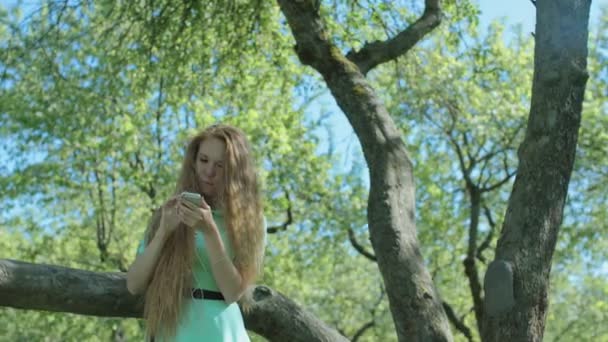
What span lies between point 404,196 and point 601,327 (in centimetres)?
1872

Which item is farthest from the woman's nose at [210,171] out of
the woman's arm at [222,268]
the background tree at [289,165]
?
the background tree at [289,165]

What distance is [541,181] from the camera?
176 inches

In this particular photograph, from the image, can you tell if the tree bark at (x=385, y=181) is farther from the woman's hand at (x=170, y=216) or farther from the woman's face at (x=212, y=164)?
the woman's hand at (x=170, y=216)

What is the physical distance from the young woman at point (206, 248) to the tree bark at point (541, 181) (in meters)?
1.19

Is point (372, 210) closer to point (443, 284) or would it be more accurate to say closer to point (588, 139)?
point (588, 139)

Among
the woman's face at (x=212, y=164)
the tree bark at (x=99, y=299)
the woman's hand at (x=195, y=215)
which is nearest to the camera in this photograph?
the woman's hand at (x=195, y=215)

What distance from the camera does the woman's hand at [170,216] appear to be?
3.68 meters

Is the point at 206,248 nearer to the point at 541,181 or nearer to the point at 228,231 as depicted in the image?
the point at 228,231

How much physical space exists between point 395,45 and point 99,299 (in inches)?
119

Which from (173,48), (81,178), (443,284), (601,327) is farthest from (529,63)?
(173,48)

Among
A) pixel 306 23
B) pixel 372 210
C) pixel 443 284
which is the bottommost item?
pixel 372 210

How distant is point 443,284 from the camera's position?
21.1 meters

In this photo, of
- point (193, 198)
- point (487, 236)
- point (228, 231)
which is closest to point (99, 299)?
point (228, 231)

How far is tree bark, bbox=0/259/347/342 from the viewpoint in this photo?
13.7ft
